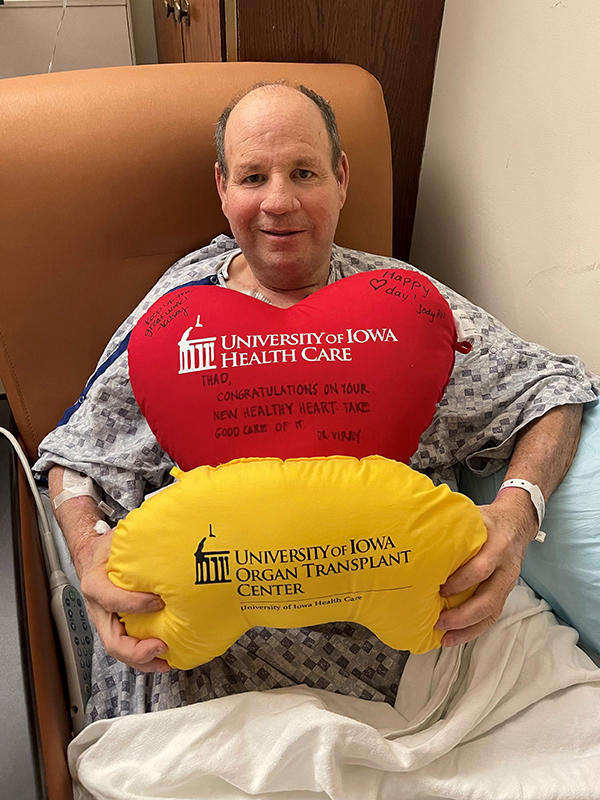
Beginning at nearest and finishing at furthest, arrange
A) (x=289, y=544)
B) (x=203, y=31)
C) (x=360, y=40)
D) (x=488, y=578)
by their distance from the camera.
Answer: (x=289, y=544)
(x=488, y=578)
(x=360, y=40)
(x=203, y=31)

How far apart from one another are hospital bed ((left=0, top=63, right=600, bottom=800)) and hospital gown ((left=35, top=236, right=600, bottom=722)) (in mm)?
83

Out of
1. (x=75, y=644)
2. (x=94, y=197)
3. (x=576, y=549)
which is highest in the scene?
(x=94, y=197)

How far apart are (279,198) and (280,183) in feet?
0.09

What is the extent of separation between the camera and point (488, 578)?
85cm

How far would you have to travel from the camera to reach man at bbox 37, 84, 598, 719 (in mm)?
939

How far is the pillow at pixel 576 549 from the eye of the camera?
1.00 m

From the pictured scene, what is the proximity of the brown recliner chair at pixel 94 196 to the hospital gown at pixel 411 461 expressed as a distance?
83mm

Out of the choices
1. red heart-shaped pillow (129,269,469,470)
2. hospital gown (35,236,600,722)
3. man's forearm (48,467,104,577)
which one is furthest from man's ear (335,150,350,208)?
man's forearm (48,467,104,577)

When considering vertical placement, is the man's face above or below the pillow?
above

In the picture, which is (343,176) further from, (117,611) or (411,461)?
(117,611)

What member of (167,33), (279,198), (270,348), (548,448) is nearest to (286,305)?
(279,198)

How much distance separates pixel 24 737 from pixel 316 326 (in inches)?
23.6

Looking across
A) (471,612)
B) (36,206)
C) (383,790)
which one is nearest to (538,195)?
(471,612)

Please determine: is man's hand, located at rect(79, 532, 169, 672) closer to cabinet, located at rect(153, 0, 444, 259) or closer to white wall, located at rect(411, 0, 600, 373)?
white wall, located at rect(411, 0, 600, 373)
